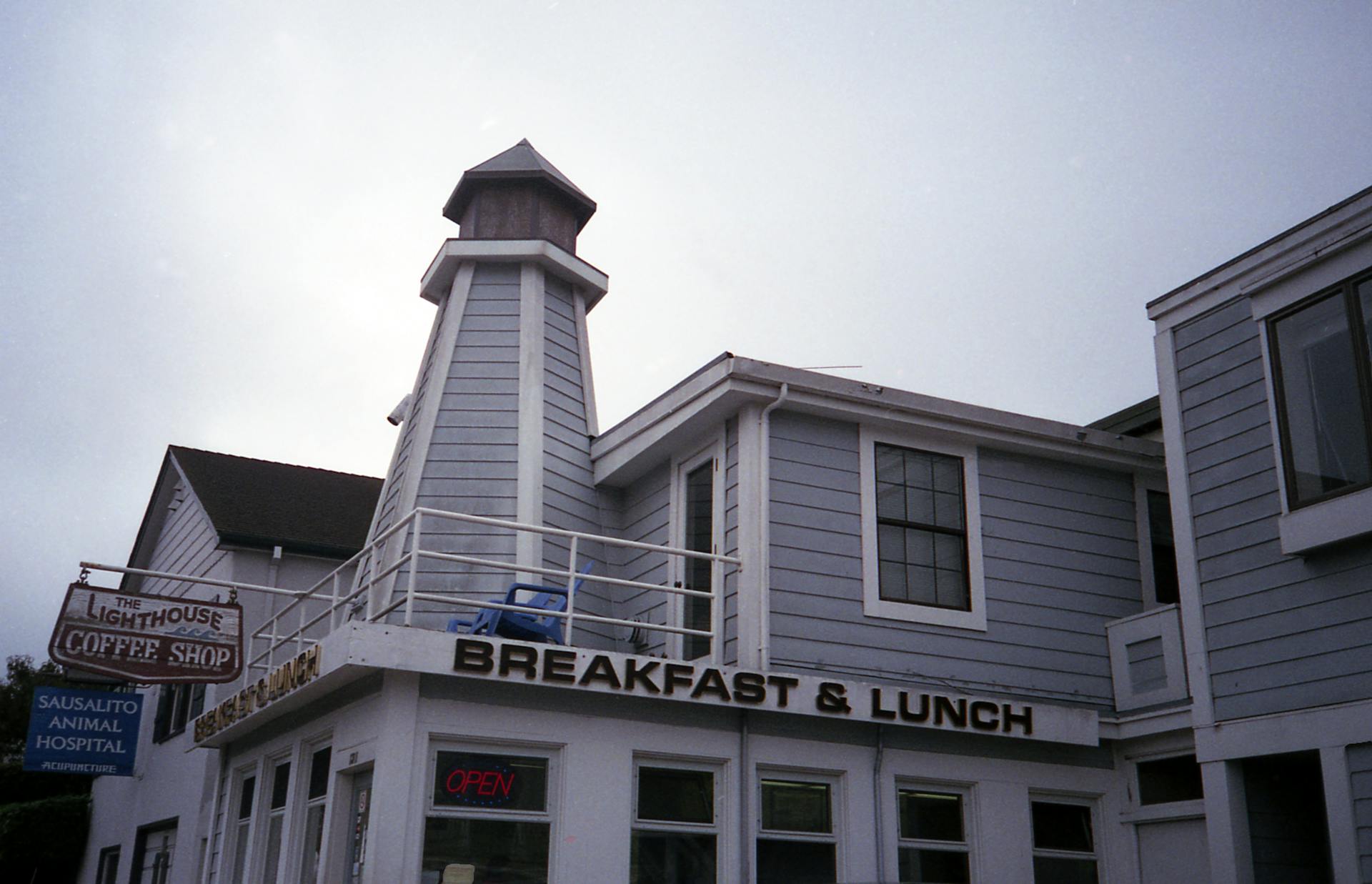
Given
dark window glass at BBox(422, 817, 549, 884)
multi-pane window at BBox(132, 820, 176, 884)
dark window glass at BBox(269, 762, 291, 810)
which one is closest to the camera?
dark window glass at BBox(422, 817, 549, 884)

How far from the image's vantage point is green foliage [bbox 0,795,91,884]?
2377 cm

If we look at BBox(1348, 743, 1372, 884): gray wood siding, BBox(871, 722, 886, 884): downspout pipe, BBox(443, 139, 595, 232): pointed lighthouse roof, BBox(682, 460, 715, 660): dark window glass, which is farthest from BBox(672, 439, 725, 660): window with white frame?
BBox(443, 139, 595, 232): pointed lighthouse roof

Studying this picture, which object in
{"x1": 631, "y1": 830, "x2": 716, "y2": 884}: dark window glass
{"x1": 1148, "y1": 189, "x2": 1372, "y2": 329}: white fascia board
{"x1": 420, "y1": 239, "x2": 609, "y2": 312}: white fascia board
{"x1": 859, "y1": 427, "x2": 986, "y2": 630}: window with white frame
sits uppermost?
{"x1": 420, "y1": 239, "x2": 609, "y2": 312}: white fascia board

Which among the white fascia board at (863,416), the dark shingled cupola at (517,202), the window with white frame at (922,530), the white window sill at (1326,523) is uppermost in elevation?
the dark shingled cupola at (517,202)

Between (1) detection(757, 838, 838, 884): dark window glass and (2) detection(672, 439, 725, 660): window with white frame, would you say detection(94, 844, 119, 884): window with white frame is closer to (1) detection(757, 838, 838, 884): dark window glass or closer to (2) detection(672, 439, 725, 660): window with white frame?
(2) detection(672, 439, 725, 660): window with white frame

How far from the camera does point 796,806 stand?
11.4 metres

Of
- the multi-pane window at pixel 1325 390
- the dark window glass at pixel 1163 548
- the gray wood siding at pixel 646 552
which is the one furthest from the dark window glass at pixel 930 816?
the multi-pane window at pixel 1325 390

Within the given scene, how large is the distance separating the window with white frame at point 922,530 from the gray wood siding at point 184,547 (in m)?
10.2

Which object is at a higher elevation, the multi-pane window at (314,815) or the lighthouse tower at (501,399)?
the lighthouse tower at (501,399)

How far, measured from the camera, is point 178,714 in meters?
19.0

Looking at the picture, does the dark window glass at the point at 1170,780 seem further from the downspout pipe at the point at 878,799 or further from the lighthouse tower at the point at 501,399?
the lighthouse tower at the point at 501,399

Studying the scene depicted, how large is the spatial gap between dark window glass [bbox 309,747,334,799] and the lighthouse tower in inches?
76.9

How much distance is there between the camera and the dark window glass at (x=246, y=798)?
46.4ft

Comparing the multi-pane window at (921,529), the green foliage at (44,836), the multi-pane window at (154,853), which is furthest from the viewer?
the green foliage at (44,836)
